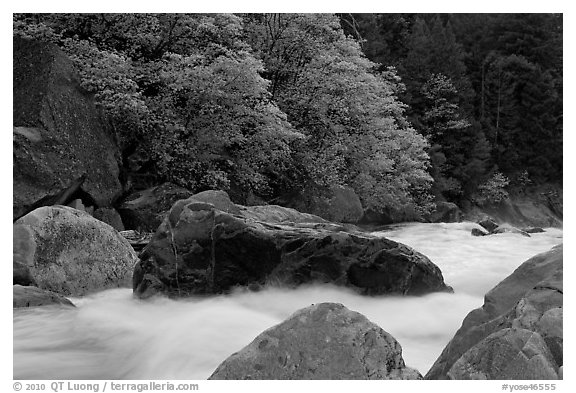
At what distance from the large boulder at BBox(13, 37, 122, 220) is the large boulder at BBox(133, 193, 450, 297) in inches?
176

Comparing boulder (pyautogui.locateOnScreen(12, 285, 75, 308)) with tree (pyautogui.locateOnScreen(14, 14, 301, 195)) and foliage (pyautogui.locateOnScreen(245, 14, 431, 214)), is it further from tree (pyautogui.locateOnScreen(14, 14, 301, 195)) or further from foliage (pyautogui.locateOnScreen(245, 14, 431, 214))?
foliage (pyautogui.locateOnScreen(245, 14, 431, 214))

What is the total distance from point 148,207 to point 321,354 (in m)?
9.94

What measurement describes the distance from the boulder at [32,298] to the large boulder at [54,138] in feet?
14.3

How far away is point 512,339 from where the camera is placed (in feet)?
11.1

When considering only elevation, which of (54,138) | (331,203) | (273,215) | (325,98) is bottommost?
(331,203)

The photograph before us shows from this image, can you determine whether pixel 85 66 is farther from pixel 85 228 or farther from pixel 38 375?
pixel 38 375

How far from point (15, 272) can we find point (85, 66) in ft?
23.2

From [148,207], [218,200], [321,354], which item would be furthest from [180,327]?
[148,207]

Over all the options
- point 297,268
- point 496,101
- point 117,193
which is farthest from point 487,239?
point 496,101

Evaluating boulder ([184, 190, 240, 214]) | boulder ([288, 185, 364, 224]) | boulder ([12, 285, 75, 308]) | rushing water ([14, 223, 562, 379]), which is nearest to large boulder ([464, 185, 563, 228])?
boulder ([288, 185, 364, 224])

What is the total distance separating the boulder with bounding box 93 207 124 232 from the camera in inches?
470

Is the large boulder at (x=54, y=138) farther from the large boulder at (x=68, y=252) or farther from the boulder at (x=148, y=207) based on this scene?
the large boulder at (x=68, y=252)

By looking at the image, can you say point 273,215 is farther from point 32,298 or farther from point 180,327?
point 32,298
